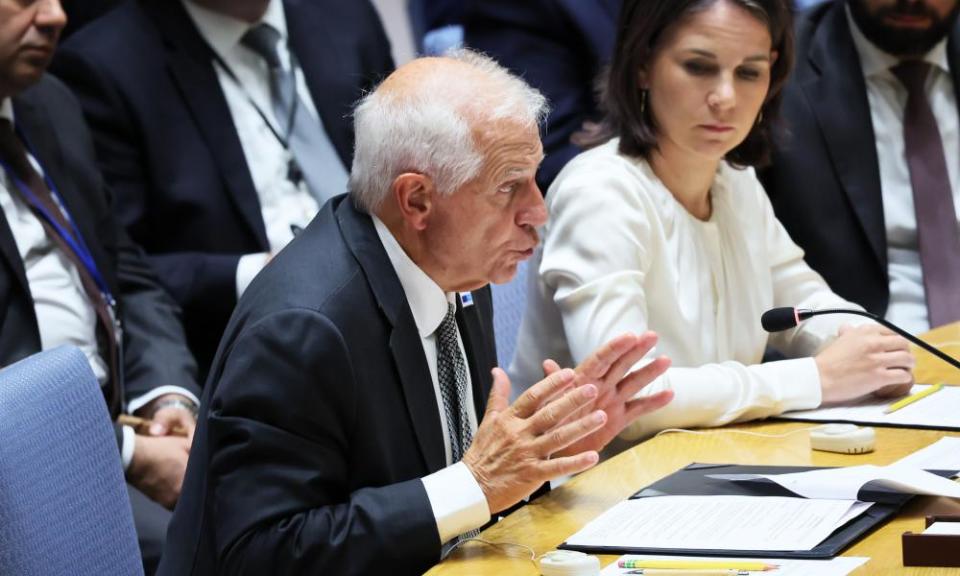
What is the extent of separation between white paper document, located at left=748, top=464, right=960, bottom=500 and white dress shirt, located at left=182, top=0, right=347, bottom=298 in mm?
1904

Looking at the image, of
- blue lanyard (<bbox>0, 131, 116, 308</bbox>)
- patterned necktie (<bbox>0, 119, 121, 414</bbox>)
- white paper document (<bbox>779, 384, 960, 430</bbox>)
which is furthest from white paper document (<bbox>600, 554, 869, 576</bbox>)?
blue lanyard (<bbox>0, 131, 116, 308</bbox>)

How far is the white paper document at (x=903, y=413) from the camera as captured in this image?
2396 millimetres

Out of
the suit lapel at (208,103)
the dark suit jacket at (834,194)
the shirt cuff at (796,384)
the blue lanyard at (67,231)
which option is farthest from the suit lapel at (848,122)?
the blue lanyard at (67,231)

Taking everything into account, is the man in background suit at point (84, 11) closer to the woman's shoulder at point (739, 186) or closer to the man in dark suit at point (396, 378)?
the woman's shoulder at point (739, 186)

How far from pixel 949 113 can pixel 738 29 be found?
3.80ft

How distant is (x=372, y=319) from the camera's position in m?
2.03

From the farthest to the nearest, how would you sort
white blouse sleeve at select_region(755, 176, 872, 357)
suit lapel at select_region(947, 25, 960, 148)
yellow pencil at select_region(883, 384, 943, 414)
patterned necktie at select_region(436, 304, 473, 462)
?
suit lapel at select_region(947, 25, 960, 148), white blouse sleeve at select_region(755, 176, 872, 357), yellow pencil at select_region(883, 384, 943, 414), patterned necktie at select_region(436, 304, 473, 462)

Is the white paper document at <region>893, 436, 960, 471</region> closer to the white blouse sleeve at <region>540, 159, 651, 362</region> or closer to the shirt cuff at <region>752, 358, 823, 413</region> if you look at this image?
the shirt cuff at <region>752, 358, 823, 413</region>

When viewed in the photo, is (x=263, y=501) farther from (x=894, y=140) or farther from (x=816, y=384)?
(x=894, y=140)

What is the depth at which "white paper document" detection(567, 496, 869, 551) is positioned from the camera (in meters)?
1.78

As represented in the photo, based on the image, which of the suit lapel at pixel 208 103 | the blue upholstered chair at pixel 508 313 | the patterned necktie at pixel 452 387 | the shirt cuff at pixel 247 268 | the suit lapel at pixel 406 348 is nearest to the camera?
the suit lapel at pixel 406 348

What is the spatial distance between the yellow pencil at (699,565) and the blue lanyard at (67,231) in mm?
1791

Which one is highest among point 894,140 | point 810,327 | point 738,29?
point 738,29

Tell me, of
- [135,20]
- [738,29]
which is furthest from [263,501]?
[135,20]
